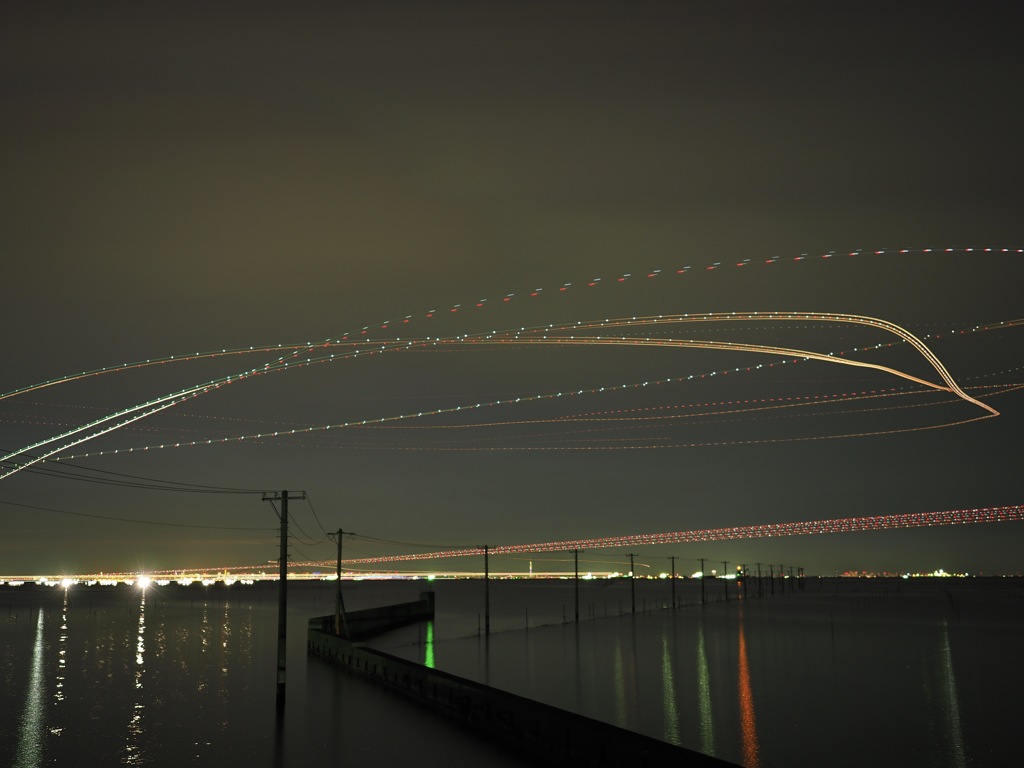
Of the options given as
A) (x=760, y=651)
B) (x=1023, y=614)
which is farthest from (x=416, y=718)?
(x=1023, y=614)

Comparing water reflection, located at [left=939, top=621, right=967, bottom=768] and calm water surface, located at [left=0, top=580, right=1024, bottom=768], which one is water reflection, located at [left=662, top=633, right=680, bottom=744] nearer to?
calm water surface, located at [left=0, top=580, right=1024, bottom=768]

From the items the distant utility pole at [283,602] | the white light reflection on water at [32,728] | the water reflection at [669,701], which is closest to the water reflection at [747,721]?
the water reflection at [669,701]

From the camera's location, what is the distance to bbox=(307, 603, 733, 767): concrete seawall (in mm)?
22078

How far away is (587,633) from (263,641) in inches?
1055

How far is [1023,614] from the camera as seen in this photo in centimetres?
11406

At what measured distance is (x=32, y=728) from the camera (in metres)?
34.6

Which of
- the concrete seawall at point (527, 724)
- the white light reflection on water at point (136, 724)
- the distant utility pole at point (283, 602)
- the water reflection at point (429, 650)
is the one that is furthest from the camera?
the water reflection at point (429, 650)

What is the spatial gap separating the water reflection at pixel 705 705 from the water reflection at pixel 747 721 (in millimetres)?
1065

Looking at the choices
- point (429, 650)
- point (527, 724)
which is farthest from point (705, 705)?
point (429, 650)

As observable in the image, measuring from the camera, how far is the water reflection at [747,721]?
2834 cm

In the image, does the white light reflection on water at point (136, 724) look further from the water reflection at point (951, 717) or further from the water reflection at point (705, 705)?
the water reflection at point (951, 717)

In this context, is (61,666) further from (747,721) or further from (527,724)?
(747,721)

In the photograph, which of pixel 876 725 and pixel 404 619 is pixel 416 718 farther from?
pixel 404 619

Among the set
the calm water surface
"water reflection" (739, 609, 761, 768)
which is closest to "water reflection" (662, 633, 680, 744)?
the calm water surface
